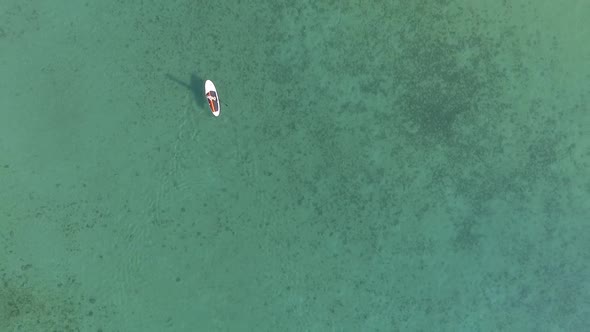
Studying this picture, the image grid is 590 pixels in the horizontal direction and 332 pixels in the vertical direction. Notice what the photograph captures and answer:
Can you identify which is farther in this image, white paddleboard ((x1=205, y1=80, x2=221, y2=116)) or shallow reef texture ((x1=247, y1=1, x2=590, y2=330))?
shallow reef texture ((x1=247, y1=1, x2=590, y2=330))

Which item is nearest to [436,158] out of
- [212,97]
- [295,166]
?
[295,166]

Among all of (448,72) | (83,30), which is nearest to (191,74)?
(83,30)

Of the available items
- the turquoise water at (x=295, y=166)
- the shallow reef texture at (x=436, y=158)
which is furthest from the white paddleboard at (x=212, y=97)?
the shallow reef texture at (x=436, y=158)

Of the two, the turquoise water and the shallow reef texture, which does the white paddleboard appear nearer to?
the turquoise water

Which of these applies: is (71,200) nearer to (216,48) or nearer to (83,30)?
(83,30)

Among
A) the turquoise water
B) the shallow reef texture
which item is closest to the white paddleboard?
the turquoise water

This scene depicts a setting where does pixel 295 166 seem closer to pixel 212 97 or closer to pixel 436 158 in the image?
pixel 212 97
